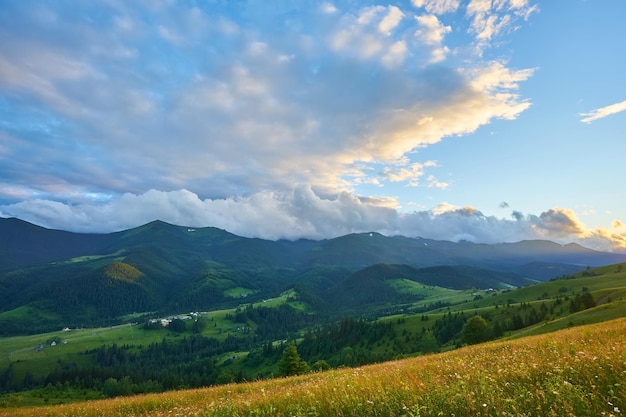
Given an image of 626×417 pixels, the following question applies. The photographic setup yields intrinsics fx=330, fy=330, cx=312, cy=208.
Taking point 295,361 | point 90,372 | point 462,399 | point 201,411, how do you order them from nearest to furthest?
point 462,399, point 201,411, point 295,361, point 90,372

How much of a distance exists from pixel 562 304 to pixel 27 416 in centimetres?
17801

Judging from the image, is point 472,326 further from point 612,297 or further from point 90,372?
point 90,372

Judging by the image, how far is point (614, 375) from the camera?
718 cm

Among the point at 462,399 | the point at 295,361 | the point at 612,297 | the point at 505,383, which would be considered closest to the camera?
the point at 462,399

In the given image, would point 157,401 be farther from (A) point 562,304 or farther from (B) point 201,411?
(A) point 562,304

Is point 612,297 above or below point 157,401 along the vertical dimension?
below

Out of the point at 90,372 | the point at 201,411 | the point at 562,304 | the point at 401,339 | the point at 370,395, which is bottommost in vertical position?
the point at 90,372

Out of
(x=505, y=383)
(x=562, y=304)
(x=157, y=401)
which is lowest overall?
(x=562, y=304)

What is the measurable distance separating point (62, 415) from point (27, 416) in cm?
225

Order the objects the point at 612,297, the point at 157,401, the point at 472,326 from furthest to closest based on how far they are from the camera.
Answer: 1. the point at 612,297
2. the point at 472,326
3. the point at 157,401

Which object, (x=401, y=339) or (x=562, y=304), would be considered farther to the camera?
(x=401, y=339)

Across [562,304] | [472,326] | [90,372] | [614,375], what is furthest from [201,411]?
[90,372]

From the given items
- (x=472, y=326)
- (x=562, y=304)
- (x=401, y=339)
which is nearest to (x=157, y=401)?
(x=472, y=326)

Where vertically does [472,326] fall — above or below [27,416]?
below
